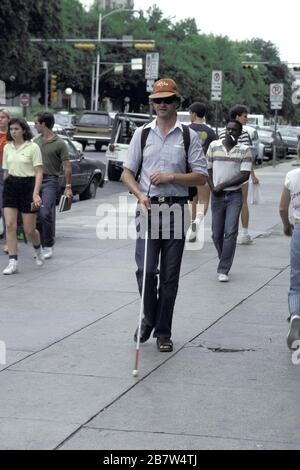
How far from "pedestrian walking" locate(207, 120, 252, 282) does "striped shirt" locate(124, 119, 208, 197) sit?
11.4 ft

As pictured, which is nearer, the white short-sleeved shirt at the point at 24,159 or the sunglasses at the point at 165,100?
the sunglasses at the point at 165,100

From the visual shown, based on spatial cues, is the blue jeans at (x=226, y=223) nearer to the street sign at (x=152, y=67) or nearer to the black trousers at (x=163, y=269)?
the black trousers at (x=163, y=269)

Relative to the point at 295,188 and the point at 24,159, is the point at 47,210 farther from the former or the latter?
the point at 295,188

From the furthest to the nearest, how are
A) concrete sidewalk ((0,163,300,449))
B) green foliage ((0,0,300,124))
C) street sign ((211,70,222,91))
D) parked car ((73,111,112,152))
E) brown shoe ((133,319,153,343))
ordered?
green foliage ((0,0,300,124)) < parked car ((73,111,112,152)) < street sign ((211,70,222,91)) < brown shoe ((133,319,153,343)) < concrete sidewalk ((0,163,300,449))

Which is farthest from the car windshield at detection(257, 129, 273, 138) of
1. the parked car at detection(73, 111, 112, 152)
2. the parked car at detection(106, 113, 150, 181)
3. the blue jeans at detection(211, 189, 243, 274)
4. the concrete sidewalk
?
the blue jeans at detection(211, 189, 243, 274)

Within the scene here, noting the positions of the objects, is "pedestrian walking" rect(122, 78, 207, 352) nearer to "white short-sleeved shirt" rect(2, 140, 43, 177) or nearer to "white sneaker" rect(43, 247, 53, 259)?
"white short-sleeved shirt" rect(2, 140, 43, 177)

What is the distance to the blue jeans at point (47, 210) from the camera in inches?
508

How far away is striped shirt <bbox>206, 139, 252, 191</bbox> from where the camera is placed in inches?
452

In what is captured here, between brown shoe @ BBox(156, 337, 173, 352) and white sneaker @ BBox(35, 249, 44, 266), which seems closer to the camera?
brown shoe @ BBox(156, 337, 173, 352)

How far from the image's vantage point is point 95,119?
48.0 metres
